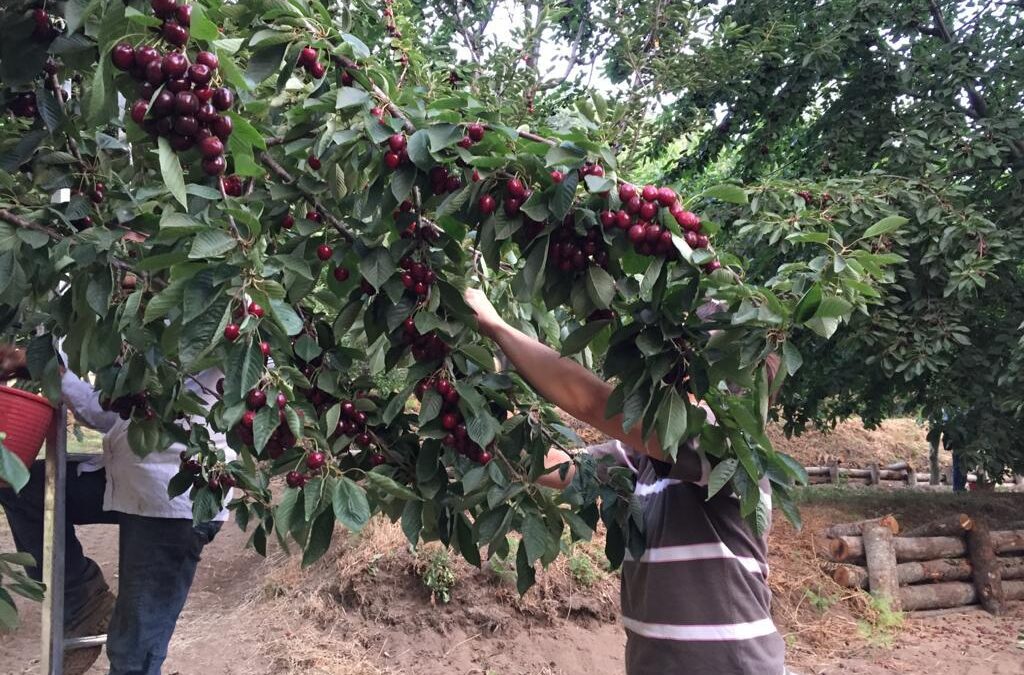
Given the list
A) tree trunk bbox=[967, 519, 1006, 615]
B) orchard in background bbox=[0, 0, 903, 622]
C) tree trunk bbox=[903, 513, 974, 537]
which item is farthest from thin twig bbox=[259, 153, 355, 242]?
tree trunk bbox=[967, 519, 1006, 615]

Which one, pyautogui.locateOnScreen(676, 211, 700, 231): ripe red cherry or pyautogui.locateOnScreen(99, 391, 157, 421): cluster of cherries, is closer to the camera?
pyautogui.locateOnScreen(676, 211, 700, 231): ripe red cherry

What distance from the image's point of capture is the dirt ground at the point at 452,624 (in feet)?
14.6

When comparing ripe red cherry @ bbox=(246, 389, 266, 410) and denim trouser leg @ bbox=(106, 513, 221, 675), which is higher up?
ripe red cherry @ bbox=(246, 389, 266, 410)

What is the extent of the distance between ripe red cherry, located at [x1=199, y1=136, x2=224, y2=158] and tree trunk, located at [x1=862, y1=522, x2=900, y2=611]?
6068 millimetres

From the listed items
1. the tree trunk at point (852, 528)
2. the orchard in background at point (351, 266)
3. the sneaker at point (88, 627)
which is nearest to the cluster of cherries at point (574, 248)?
the orchard in background at point (351, 266)

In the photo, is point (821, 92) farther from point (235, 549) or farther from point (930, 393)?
point (235, 549)

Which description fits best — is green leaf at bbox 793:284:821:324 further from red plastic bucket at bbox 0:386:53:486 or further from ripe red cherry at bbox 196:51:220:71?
red plastic bucket at bbox 0:386:53:486

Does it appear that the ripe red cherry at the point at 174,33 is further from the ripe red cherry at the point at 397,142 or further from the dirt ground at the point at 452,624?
the dirt ground at the point at 452,624

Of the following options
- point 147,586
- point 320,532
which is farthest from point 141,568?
point 320,532

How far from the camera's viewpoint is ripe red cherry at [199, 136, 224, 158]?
4.11ft

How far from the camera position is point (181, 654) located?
4.38m

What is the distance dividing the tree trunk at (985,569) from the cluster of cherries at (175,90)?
6908 mm

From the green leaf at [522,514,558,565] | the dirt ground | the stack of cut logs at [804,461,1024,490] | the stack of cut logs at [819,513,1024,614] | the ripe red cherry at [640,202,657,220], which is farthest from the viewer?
the stack of cut logs at [804,461,1024,490]

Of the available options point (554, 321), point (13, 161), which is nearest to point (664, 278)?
point (554, 321)
